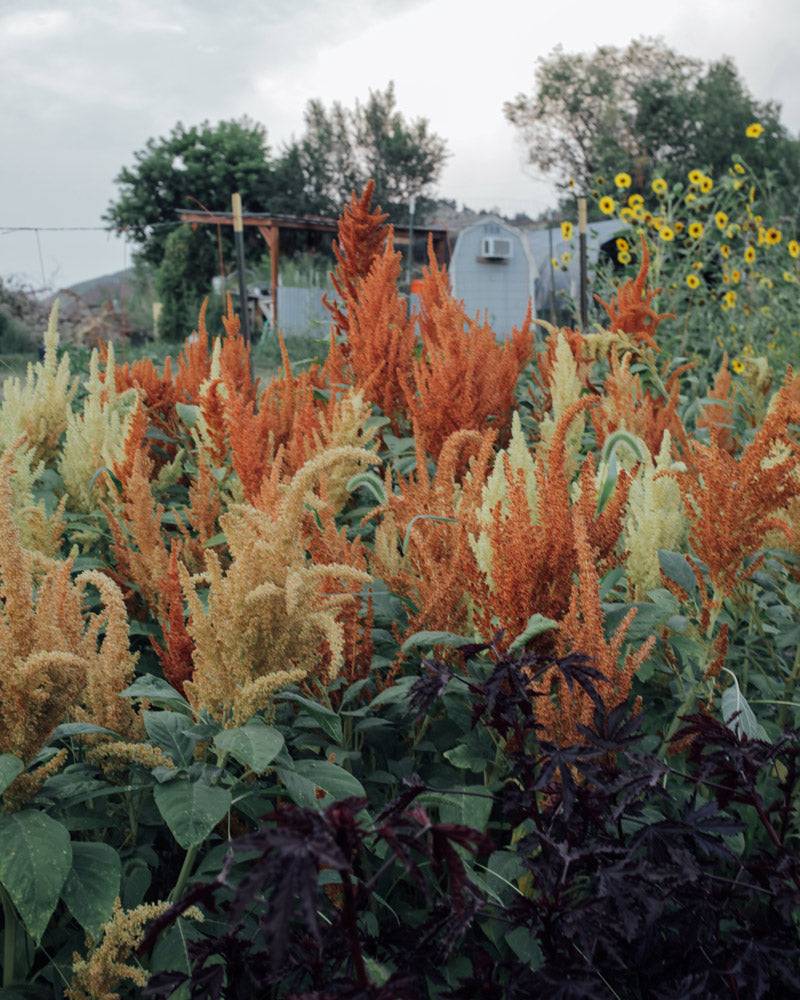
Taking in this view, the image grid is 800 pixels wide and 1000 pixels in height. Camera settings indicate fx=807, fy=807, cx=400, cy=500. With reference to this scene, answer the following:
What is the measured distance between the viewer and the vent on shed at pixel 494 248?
1855 cm

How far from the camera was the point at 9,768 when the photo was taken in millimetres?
923

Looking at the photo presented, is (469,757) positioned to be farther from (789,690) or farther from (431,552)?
(789,690)

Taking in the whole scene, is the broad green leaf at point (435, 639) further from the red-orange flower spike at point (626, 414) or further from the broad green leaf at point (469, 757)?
the red-orange flower spike at point (626, 414)

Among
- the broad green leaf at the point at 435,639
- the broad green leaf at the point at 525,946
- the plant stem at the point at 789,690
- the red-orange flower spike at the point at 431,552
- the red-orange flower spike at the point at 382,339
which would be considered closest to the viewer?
the broad green leaf at the point at 525,946

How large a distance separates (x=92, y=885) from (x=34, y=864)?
0.12 m

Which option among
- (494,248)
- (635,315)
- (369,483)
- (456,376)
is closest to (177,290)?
(494,248)

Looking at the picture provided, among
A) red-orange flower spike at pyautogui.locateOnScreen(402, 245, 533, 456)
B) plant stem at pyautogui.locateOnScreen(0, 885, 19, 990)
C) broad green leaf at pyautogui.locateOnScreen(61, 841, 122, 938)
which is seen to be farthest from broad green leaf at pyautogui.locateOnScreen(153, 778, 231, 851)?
red-orange flower spike at pyautogui.locateOnScreen(402, 245, 533, 456)

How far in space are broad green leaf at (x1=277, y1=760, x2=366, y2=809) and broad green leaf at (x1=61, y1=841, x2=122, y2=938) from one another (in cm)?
24

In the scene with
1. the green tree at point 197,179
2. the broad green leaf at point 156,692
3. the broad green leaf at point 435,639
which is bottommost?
the broad green leaf at point 156,692

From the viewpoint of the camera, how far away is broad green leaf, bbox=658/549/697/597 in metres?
1.33

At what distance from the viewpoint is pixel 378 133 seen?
147ft

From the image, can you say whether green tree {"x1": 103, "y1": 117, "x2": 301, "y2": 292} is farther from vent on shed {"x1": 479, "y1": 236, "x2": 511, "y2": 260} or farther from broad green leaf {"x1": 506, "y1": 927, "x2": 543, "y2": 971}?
broad green leaf {"x1": 506, "y1": 927, "x2": 543, "y2": 971}

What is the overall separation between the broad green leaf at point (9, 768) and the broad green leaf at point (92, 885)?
0.16 meters

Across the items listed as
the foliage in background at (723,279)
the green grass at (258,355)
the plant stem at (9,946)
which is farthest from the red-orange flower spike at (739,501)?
the green grass at (258,355)
